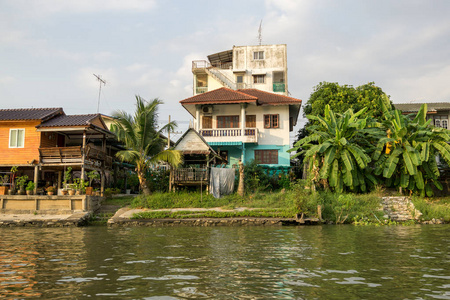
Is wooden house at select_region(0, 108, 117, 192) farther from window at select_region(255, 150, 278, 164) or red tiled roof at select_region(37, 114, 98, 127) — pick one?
window at select_region(255, 150, 278, 164)

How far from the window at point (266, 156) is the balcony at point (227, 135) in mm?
1938

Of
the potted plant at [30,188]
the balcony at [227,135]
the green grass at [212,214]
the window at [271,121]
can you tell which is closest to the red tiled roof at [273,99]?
the window at [271,121]

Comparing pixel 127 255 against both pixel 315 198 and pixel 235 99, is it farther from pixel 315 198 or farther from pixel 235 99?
pixel 235 99

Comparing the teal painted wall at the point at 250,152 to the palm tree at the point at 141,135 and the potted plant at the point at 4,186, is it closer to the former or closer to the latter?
the palm tree at the point at 141,135

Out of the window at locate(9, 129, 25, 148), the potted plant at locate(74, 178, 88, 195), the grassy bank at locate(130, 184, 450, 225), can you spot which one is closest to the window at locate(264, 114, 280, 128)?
the grassy bank at locate(130, 184, 450, 225)

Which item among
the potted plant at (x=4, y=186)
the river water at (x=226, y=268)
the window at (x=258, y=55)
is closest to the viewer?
the river water at (x=226, y=268)

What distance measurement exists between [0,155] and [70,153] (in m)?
5.15

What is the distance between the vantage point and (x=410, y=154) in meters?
22.4

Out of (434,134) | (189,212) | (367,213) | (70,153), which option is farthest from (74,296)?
(434,134)

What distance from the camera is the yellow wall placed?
24.7 m

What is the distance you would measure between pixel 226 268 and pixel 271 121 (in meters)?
23.8

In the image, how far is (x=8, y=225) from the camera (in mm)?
19391

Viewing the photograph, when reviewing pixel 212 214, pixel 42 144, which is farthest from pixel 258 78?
pixel 42 144

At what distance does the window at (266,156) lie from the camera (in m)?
30.2
